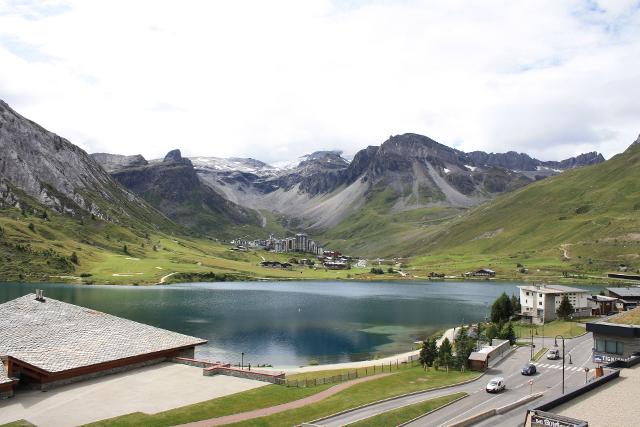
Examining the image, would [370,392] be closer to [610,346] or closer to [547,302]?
[610,346]

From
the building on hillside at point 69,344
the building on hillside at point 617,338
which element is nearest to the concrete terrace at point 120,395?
the building on hillside at point 69,344

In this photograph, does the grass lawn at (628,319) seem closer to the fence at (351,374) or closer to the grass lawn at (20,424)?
the fence at (351,374)

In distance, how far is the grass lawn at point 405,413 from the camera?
45.1 m

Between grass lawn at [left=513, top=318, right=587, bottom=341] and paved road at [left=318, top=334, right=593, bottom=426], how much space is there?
15.9 m

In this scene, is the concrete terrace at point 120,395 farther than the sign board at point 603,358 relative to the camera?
No

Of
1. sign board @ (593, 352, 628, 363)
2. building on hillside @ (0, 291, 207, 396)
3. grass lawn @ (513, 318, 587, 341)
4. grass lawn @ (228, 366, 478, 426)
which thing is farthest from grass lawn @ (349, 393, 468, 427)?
grass lawn @ (513, 318, 587, 341)

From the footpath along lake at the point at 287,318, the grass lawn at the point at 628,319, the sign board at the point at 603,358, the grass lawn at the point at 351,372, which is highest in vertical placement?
the grass lawn at the point at 628,319

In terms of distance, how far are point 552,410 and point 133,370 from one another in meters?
42.7

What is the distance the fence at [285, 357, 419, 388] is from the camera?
62.3 metres

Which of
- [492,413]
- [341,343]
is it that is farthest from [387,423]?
[341,343]

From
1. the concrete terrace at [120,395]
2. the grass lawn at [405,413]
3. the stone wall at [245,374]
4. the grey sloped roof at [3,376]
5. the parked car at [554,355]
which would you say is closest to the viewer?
the concrete terrace at [120,395]

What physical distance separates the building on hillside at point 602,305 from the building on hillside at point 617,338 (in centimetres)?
6318

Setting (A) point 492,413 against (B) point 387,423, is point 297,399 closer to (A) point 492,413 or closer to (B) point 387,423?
(B) point 387,423

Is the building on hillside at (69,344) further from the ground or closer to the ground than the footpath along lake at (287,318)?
further from the ground
